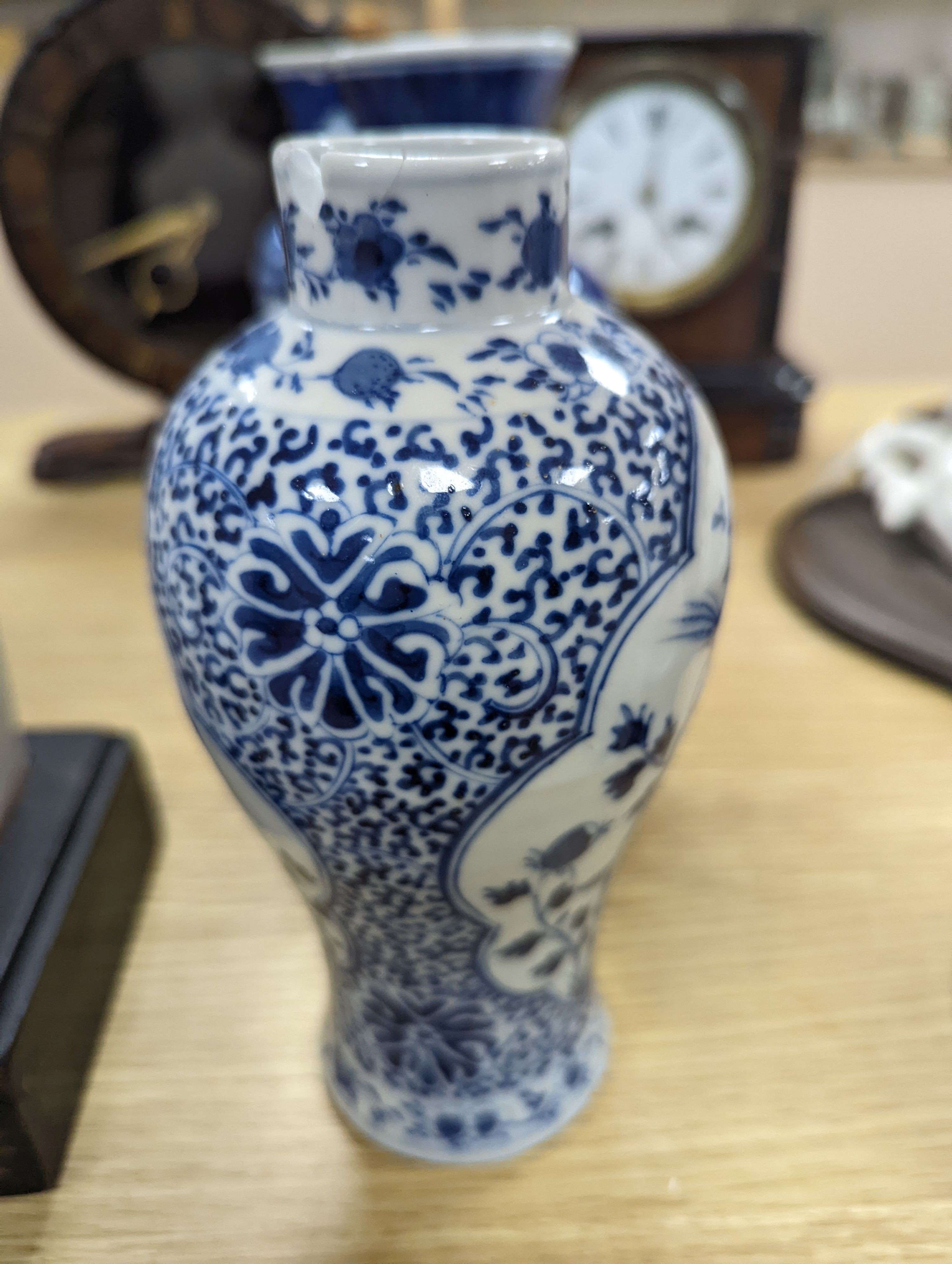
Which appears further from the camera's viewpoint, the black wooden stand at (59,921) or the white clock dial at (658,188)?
the white clock dial at (658,188)

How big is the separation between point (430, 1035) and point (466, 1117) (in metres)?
0.05

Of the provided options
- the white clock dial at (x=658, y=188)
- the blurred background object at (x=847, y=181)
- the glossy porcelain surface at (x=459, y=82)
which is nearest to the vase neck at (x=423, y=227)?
the glossy porcelain surface at (x=459, y=82)

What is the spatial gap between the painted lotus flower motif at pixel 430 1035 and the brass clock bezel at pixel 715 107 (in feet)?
2.51

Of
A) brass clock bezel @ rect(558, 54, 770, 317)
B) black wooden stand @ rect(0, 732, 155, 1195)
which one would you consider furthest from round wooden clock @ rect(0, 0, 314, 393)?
black wooden stand @ rect(0, 732, 155, 1195)

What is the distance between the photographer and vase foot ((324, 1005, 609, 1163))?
0.51 meters

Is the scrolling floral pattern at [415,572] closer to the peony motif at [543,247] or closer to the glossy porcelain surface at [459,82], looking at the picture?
the peony motif at [543,247]

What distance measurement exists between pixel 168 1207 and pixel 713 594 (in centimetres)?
36

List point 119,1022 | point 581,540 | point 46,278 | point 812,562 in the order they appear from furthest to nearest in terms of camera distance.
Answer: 1. point 46,278
2. point 812,562
3. point 119,1022
4. point 581,540

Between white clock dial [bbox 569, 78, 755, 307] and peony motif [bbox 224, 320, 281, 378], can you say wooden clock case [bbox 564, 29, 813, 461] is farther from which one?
peony motif [bbox 224, 320, 281, 378]

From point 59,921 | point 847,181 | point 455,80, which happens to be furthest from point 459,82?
point 847,181

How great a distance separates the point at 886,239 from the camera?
Answer: 208 centimetres

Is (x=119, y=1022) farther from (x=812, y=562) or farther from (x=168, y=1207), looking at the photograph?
(x=812, y=562)

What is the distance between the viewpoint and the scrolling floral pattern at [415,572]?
35 centimetres

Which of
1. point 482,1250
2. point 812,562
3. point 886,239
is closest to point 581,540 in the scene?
point 482,1250
